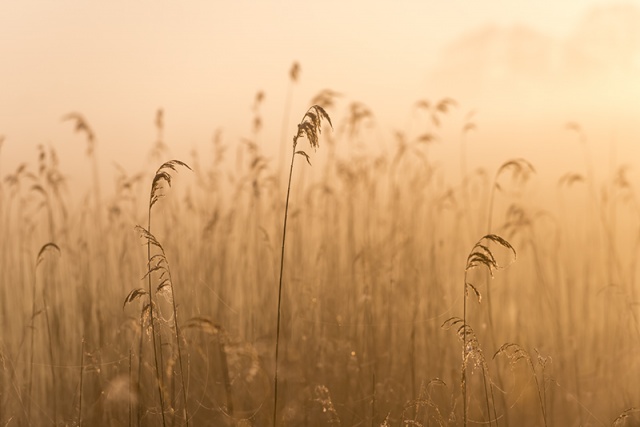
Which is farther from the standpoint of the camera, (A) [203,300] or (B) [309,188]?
(B) [309,188]

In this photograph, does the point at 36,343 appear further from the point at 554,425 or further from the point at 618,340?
the point at 618,340

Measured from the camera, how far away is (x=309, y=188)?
5891 millimetres

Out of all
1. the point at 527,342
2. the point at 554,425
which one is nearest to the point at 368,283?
the point at 527,342

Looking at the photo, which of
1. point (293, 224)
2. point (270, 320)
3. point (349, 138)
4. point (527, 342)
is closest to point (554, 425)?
point (527, 342)

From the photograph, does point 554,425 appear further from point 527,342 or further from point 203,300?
point 203,300

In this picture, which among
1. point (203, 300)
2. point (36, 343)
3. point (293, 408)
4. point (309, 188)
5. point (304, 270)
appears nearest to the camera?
point (293, 408)

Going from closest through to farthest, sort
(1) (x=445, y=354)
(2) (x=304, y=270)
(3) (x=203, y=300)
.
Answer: (1) (x=445, y=354) < (3) (x=203, y=300) < (2) (x=304, y=270)

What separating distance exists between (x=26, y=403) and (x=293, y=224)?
2.42 meters

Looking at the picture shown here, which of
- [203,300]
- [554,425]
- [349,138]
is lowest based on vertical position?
[554,425]

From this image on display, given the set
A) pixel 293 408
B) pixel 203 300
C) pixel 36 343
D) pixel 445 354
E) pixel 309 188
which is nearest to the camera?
pixel 293 408

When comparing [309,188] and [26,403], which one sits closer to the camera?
[26,403]

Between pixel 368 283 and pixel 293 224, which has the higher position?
pixel 293 224

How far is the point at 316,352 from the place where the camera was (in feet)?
13.0

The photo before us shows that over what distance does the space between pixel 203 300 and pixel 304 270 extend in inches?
35.0
